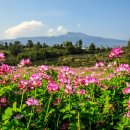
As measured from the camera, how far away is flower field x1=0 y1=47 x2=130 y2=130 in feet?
17.9

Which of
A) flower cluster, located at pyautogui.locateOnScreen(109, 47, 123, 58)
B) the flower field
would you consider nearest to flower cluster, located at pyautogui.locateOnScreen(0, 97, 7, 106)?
the flower field

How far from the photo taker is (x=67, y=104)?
5.95 metres

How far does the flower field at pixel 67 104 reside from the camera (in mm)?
5449

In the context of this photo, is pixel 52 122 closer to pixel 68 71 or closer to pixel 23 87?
pixel 23 87

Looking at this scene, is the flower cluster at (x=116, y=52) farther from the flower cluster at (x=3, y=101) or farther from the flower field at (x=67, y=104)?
the flower cluster at (x=3, y=101)

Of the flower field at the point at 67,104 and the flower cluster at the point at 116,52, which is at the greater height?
the flower cluster at the point at 116,52

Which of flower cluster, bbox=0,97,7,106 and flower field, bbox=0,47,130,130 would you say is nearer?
flower field, bbox=0,47,130,130

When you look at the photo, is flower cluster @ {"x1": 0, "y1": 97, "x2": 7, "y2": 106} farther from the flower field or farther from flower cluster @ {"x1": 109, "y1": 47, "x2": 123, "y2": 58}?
flower cluster @ {"x1": 109, "y1": 47, "x2": 123, "y2": 58}

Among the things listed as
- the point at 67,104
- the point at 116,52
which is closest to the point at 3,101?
the point at 67,104

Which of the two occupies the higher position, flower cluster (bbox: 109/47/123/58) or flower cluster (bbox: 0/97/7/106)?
flower cluster (bbox: 109/47/123/58)

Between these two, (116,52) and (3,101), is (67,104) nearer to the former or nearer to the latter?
(3,101)

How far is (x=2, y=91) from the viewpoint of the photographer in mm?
6258

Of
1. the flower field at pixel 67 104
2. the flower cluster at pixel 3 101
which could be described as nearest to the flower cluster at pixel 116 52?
the flower field at pixel 67 104

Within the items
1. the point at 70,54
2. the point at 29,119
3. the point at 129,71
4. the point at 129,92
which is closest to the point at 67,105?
the point at 29,119
